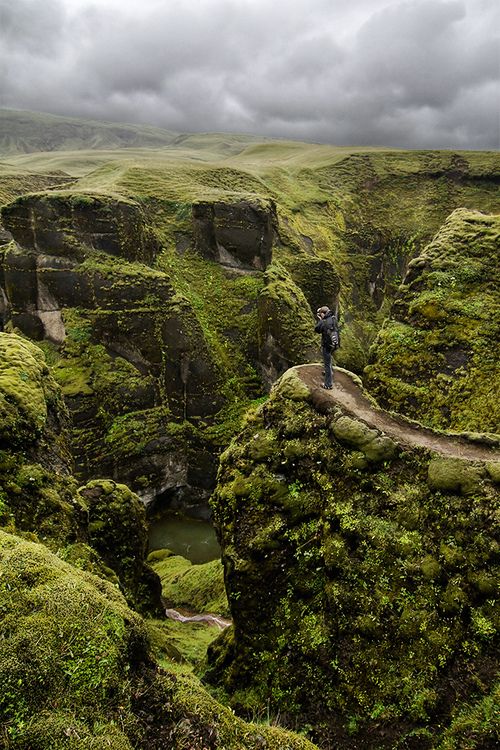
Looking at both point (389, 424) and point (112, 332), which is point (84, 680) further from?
point (112, 332)

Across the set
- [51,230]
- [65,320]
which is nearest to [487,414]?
[65,320]

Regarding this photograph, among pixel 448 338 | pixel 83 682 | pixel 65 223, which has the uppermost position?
pixel 65 223

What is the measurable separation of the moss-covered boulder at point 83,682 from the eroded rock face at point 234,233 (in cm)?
3743

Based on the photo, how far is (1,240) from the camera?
47.1 metres

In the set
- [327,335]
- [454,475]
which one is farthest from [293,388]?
[454,475]

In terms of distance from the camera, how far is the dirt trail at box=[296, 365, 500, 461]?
1055 centimetres

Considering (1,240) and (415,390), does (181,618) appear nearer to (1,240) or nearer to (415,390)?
(415,390)

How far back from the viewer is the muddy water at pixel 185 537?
94.5 feet

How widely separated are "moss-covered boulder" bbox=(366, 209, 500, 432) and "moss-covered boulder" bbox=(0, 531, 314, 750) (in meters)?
13.4

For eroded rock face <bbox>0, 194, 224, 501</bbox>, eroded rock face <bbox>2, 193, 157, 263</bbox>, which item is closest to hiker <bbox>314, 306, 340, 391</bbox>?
eroded rock face <bbox>0, 194, 224, 501</bbox>

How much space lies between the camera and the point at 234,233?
130ft

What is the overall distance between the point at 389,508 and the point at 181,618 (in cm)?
1317

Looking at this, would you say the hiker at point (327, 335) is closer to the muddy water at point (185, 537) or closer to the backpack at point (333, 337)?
the backpack at point (333, 337)

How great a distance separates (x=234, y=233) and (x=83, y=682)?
128 feet
